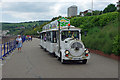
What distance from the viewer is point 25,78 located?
8.96 m

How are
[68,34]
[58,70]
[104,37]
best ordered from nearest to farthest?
[58,70] → [68,34] → [104,37]

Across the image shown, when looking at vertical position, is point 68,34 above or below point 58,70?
above

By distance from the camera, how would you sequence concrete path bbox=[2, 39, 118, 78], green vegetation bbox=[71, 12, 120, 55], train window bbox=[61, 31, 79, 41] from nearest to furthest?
concrete path bbox=[2, 39, 118, 78], train window bbox=[61, 31, 79, 41], green vegetation bbox=[71, 12, 120, 55]

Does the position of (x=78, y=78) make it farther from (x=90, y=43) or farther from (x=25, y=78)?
(x=90, y=43)

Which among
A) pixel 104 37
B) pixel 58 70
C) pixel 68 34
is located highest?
pixel 68 34

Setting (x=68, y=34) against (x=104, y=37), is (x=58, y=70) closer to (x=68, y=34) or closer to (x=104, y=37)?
(x=68, y=34)

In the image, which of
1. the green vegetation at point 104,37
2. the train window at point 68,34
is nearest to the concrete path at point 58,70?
the green vegetation at point 104,37

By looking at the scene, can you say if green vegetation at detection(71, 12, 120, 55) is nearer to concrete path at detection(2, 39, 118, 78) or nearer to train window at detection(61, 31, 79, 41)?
concrete path at detection(2, 39, 118, 78)

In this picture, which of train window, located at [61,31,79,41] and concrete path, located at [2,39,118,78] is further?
train window, located at [61,31,79,41]

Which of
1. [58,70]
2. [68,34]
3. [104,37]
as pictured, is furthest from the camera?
[104,37]

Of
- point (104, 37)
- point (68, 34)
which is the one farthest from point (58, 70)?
point (104, 37)

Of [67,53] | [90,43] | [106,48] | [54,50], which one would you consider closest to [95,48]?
[90,43]

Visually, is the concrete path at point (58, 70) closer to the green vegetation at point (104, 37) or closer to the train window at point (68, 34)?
the green vegetation at point (104, 37)

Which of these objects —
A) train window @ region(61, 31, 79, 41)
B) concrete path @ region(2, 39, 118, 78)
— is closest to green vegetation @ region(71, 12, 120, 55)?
concrete path @ region(2, 39, 118, 78)
